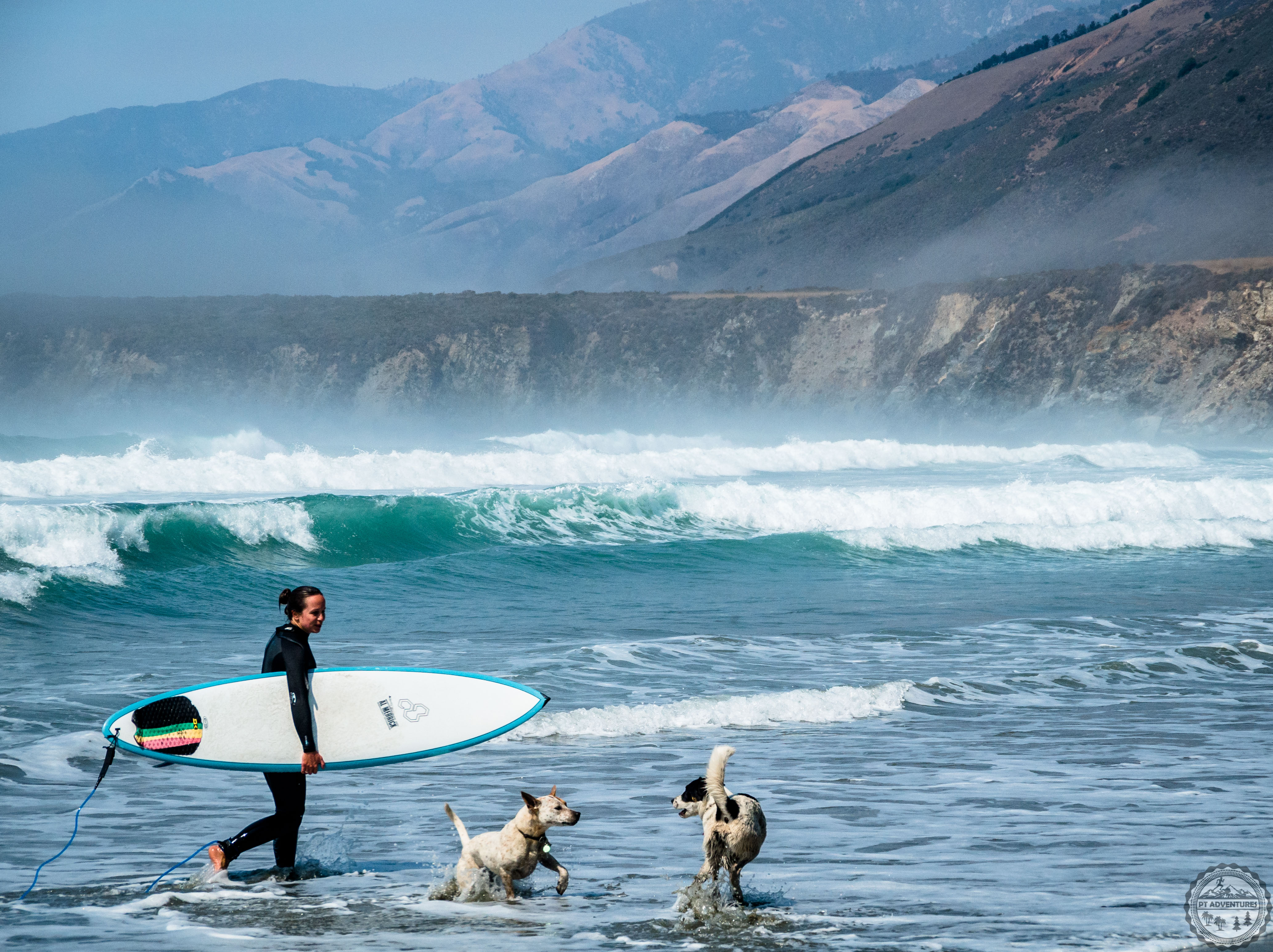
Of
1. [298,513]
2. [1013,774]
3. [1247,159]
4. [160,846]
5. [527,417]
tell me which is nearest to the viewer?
[160,846]

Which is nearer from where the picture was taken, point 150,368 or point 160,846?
point 160,846

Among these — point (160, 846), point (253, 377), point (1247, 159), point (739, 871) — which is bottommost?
point (160, 846)

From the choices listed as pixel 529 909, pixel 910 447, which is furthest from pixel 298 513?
pixel 910 447

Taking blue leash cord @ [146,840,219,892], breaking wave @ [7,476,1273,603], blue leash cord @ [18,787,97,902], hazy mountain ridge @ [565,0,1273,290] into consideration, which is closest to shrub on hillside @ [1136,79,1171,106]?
hazy mountain ridge @ [565,0,1273,290]

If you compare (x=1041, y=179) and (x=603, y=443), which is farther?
(x=1041, y=179)

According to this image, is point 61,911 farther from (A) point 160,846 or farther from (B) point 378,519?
(B) point 378,519

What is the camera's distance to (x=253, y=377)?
9075cm

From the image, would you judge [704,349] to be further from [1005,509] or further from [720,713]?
[720,713]

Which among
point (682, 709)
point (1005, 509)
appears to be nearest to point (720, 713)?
point (682, 709)

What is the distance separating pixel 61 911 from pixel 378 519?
19.1 metres

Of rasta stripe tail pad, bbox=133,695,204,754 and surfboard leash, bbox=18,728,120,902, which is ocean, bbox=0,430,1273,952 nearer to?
surfboard leash, bbox=18,728,120,902

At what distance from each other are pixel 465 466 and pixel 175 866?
31.2m

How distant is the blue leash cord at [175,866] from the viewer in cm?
559

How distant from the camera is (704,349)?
8481cm
